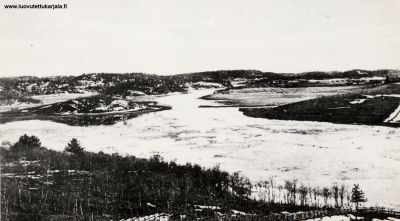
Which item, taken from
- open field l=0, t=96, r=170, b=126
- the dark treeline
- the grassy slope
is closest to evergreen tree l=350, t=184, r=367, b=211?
the dark treeline

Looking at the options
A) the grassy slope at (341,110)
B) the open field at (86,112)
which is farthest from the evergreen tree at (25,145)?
the grassy slope at (341,110)

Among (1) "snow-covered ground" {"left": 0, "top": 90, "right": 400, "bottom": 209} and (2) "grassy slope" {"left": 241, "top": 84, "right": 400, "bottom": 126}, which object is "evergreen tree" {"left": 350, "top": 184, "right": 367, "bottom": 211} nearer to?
(1) "snow-covered ground" {"left": 0, "top": 90, "right": 400, "bottom": 209}

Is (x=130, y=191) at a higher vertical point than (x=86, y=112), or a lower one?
lower

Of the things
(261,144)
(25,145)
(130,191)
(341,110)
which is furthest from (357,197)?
(341,110)

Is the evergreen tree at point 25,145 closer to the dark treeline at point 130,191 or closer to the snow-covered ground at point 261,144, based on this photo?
the snow-covered ground at point 261,144

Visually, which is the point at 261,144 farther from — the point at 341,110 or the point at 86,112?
the point at 86,112

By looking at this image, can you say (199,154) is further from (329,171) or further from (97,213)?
(97,213)
